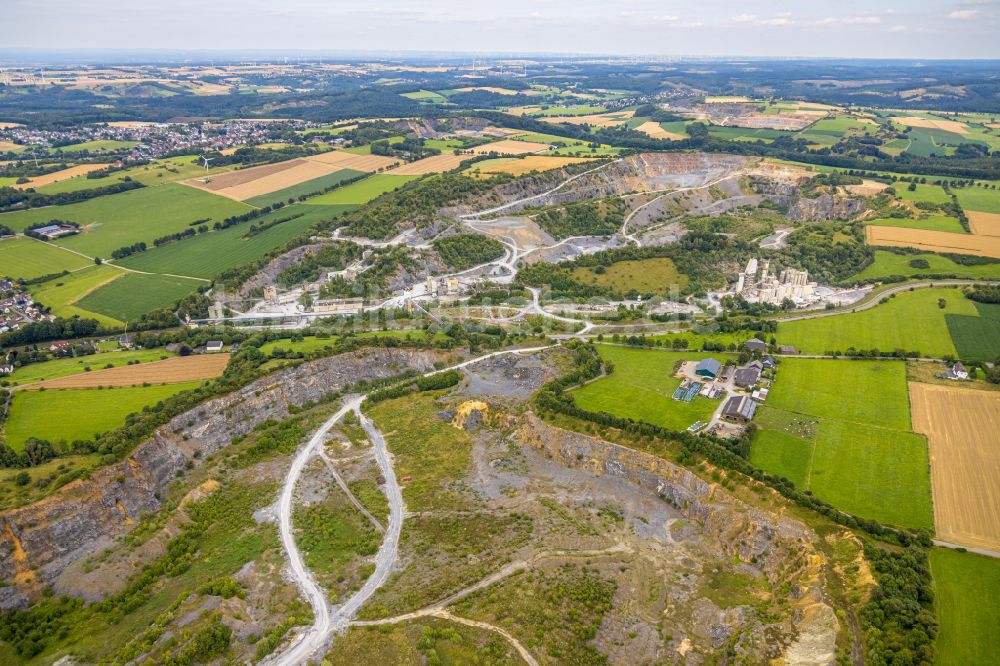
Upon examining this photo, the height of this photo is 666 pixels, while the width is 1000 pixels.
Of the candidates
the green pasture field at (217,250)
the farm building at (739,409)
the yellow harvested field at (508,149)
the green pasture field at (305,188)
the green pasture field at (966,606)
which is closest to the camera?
the green pasture field at (966,606)

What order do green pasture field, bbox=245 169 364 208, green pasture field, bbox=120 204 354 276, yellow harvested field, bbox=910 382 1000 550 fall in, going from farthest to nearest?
green pasture field, bbox=245 169 364 208 → green pasture field, bbox=120 204 354 276 → yellow harvested field, bbox=910 382 1000 550

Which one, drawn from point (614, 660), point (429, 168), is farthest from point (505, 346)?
point (429, 168)

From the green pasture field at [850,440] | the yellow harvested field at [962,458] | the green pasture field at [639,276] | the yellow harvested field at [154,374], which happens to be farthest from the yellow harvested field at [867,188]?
the yellow harvested field at [154,374]

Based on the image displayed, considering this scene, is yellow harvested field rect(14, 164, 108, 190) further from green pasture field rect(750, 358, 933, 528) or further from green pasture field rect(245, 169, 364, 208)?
green pasture field rect(750, 358, 933, 528)

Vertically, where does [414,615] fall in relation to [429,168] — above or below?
below

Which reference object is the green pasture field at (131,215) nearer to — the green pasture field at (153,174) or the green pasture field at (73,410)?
the green pasture field at (153,174)

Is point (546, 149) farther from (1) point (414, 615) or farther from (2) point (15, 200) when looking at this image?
(1) point (414, 615)

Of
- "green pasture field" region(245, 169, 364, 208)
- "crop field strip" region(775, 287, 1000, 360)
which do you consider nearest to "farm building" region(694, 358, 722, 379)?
"crop field strip" region(775, 287, 1000, 360)
